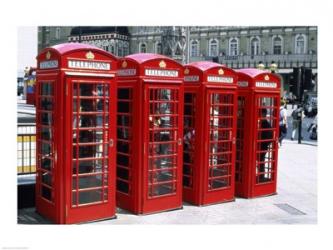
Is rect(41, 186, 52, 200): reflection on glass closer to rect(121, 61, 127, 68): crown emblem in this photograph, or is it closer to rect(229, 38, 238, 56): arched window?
rect(121, 61, 127, 68): crown emblem

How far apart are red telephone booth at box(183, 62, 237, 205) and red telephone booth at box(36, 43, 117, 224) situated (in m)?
1.42

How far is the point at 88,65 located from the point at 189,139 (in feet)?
6.98

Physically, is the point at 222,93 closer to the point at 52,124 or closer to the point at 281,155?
the point at 52,124

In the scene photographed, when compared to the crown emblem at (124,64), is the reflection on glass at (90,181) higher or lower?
lower

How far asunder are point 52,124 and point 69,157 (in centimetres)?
48

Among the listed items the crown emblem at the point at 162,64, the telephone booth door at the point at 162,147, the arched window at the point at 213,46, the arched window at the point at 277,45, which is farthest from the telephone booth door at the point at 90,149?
the arched window at the point at 277,45

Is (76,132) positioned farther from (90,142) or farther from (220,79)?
(220,79)

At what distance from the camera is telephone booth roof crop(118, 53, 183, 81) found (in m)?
5.59

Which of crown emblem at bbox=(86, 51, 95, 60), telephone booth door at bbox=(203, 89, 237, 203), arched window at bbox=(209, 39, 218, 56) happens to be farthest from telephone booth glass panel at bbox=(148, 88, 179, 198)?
arched window at bbox=(209, 39, 218, 56)

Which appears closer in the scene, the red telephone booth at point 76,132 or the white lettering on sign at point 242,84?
the red telephone booth at point 76,132

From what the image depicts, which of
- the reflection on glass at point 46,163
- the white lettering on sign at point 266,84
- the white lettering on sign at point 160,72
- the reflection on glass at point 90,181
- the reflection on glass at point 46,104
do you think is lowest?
the reflection on glass at point 90,181

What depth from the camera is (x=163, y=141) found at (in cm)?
591

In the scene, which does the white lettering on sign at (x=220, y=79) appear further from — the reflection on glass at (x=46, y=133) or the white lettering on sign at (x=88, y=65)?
the reflection on glass at (x=46, y=133)

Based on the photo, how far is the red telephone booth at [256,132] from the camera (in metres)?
6.88
